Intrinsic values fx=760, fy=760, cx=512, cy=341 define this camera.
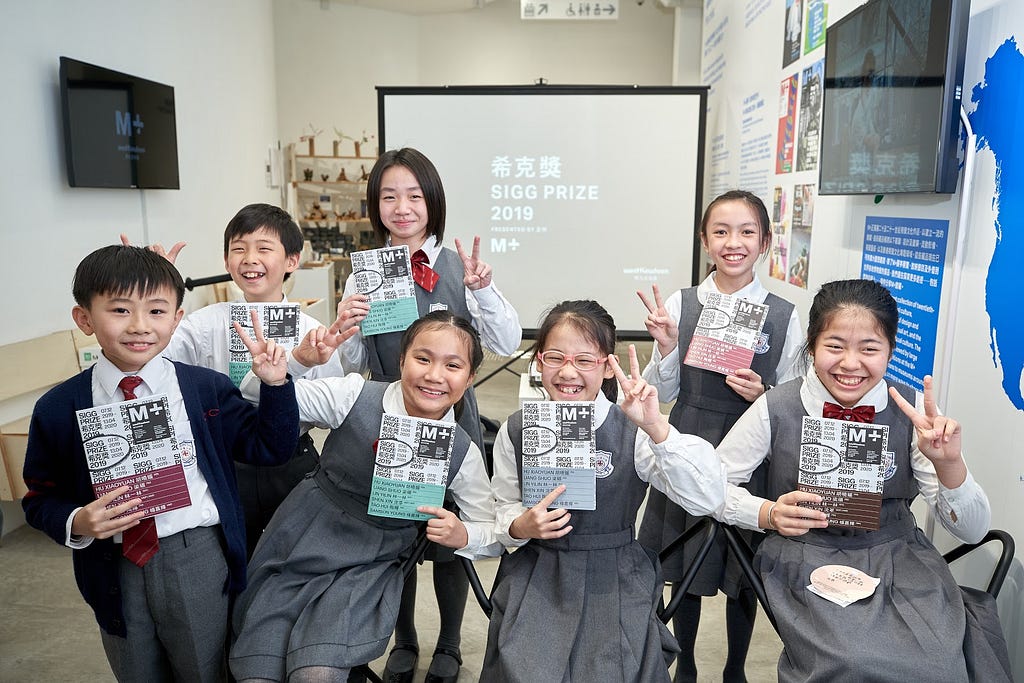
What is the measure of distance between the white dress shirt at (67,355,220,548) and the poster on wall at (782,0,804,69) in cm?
301

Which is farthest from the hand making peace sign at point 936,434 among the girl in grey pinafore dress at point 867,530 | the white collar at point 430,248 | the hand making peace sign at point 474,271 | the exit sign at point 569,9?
the exit sign at point 569,9

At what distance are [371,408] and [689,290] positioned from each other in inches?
40.2

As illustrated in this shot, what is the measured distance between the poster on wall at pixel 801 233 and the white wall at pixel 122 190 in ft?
11.2

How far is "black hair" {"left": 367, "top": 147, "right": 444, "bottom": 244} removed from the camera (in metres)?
2.17

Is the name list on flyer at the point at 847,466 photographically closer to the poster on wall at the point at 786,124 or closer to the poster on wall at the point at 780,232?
the poster on wall at the point at 780,232

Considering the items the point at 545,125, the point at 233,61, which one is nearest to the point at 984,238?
the point at 545,125

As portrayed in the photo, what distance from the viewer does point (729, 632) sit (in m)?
2.06

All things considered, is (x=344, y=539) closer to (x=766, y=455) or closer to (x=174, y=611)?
(x=174, y=611)

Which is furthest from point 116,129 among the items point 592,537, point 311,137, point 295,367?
point 311,137

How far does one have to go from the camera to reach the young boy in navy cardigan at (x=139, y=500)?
1.44 m

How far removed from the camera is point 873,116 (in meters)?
2.35

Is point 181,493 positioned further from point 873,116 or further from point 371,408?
point 873,116

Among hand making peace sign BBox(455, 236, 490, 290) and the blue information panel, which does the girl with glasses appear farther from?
the blue information panel

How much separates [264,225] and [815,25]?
243 centimetres
